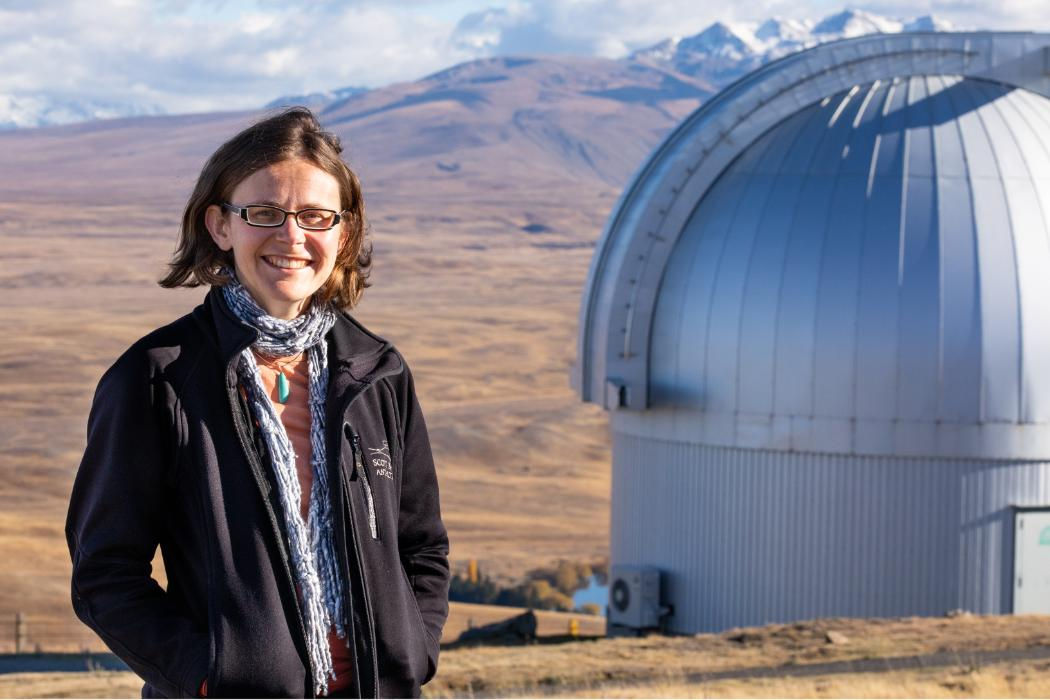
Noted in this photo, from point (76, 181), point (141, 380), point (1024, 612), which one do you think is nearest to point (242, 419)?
point (141, 380)

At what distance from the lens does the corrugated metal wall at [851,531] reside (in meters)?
14.6

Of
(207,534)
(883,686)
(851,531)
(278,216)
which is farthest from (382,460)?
(851,531)

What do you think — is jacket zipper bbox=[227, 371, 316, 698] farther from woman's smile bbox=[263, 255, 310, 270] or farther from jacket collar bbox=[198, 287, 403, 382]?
woman's smile bbox=[263, 255, 310, 270]

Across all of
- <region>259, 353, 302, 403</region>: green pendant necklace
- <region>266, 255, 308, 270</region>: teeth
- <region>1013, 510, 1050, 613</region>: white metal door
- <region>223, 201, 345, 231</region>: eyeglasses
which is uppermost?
<region>223, 201, 345, 231</region>: eyeglasses

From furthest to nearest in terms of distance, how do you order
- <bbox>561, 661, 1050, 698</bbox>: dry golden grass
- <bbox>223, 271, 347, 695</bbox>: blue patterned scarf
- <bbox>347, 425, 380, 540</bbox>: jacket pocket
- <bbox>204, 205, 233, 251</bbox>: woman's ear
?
<bbox>561, 661, 1050, 698</bbox>: dry golden grass → <bbox>204, 205, 233, 251</bbox>: woman's ear → <bbox>347, 425, 380, 540</bbox>: jacket pocket → <bbox>223, 271, 347, 695</bbox>: blue patterned scarf

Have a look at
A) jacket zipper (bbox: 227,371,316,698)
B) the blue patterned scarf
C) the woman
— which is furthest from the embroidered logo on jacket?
jacket zipper (bbox: 227,371,316,698)

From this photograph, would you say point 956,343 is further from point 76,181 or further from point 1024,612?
point 76,181

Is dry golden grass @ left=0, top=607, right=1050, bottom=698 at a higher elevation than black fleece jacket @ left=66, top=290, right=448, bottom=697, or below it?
below

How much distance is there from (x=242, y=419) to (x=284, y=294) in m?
0.33

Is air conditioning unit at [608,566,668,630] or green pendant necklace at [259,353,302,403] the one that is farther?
air conditioning unit at [608,566,668,630]

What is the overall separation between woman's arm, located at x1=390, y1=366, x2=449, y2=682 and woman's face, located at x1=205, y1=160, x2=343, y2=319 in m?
0.37

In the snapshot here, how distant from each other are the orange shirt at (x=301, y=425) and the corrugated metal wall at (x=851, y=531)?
38.1ft

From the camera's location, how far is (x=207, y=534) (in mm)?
3211

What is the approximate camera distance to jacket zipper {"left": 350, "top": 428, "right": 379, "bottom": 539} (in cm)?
345
